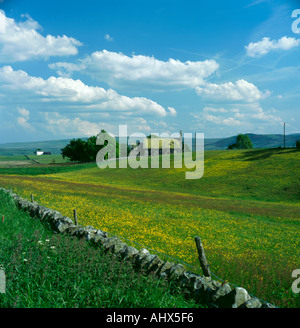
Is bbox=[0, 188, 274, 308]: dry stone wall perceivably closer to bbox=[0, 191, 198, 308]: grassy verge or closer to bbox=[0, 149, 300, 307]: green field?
bbox=[0, 191, 198, 308]: grassy verge

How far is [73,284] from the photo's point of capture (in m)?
7.59

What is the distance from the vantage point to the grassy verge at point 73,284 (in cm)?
686

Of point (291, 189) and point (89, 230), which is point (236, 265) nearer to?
point (89, 230)

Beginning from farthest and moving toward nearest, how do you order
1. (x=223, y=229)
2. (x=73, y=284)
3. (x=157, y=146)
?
(x=157, y=146) → (x=223, y=229) → (x=73, y=284)

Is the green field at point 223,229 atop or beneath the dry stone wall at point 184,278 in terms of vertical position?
beneath

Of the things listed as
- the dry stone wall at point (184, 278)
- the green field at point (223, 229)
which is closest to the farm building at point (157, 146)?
the green field at point (223, 229)

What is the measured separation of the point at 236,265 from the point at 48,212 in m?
10.0

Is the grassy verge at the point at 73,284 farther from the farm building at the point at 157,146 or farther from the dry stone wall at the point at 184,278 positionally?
the farm building at the point at 157,146

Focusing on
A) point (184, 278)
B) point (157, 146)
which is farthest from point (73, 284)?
point (157, 146)

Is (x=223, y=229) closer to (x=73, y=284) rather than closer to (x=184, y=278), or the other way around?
(x=184, y=278)

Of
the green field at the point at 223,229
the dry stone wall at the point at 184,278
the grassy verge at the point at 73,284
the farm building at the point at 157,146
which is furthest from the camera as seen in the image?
the farm building at the point at 157,146

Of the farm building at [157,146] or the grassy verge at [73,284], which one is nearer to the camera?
the grassy verge at [73,284]

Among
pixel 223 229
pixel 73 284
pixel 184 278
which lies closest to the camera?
pixel 73 284

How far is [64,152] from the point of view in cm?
13100
